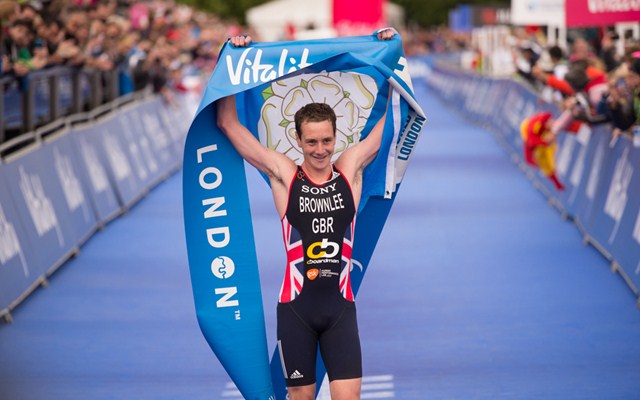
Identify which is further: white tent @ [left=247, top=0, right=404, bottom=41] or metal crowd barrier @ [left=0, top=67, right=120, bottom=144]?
white tent @ [left=247, top=0, right=404, bottom=41]

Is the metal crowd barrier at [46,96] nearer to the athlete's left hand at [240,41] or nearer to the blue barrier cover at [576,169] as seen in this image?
the athlete's left hand at [240,41]

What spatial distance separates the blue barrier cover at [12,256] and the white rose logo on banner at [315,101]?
4681 millimetres

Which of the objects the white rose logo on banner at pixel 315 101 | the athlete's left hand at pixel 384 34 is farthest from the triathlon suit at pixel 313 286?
the athlete's left hand at pixel 384 34

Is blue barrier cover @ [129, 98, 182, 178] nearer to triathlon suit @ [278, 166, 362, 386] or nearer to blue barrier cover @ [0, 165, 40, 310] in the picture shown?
blue barrier cover @ [0, 165, 40, 310]

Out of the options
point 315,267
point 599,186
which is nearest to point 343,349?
point 315,267

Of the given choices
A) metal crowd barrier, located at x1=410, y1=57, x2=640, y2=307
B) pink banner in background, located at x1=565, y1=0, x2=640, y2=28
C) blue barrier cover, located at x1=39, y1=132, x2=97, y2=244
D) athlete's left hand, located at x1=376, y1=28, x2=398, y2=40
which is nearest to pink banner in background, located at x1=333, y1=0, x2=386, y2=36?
metal crowd barrier, located at x1=410, y1=57, x2=640, y2=307

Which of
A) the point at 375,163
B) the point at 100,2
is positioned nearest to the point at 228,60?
the point at 375,163

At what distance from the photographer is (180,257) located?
14664 mm

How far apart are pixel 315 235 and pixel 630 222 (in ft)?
20.9

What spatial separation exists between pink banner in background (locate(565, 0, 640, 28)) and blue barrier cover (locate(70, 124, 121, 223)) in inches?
263

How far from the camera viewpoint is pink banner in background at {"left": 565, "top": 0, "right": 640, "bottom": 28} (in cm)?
1446

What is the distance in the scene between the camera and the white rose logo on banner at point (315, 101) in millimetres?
7344

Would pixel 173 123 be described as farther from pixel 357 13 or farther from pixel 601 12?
pixel 357 13

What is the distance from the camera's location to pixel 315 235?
6.54 m
